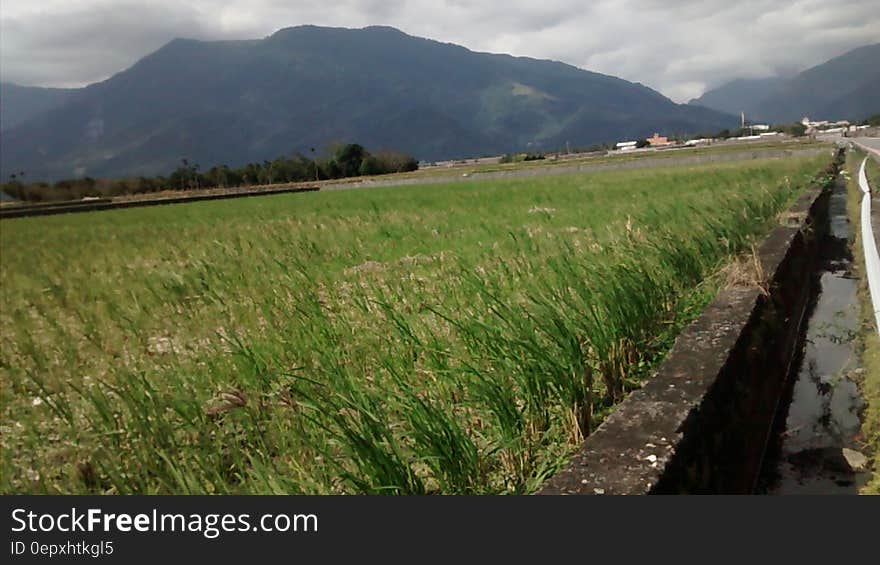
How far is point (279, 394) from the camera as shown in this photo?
288cm

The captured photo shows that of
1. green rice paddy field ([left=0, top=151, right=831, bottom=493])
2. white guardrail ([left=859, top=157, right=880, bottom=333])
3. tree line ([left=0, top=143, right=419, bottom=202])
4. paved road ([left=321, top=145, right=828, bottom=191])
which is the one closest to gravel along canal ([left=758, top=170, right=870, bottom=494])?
white guardrail ([left=859, top=157, right=880, bottom=333])

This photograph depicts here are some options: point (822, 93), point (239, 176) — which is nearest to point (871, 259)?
point (822, 93)

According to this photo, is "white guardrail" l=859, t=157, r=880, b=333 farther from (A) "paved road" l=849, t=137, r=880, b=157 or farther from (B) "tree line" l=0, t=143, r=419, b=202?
(B) "tree line" l=0, t=143, r=419, b=202

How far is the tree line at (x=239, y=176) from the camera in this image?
45.6 metres

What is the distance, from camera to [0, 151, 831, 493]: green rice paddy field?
83.0 inches

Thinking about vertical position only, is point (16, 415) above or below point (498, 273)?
below

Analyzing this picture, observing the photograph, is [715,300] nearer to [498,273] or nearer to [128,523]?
[498,273]

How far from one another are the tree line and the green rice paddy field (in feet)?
150

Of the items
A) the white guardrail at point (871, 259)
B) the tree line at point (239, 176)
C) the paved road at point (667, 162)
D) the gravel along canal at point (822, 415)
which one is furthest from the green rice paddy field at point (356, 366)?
the tree line at point (239, 176)

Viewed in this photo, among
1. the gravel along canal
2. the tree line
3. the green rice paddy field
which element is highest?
the tree line

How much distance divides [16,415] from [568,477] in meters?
3.49

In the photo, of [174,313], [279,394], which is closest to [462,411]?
[279,394]

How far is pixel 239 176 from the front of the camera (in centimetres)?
6806

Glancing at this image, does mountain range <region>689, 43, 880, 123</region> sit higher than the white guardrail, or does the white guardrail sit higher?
mountain range <region>689, 43, 880, 123</region>
